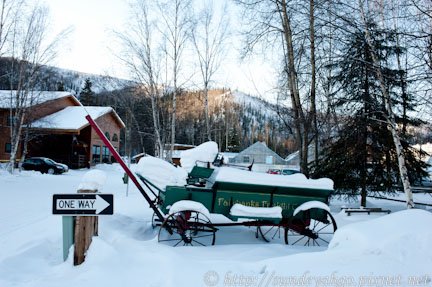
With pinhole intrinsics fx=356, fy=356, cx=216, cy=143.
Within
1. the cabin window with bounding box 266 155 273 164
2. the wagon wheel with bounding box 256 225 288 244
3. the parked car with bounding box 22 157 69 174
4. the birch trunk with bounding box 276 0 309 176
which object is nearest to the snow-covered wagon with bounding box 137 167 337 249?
the wagon wheel with bounding box 256 225 288 244

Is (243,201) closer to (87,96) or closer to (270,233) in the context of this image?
(270,233)

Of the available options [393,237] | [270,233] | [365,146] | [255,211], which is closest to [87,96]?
[365,146]

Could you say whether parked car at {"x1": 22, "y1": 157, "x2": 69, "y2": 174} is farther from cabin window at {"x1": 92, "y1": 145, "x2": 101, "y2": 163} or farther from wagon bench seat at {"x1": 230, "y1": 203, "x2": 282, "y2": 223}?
wagon bench seat at {"x1": 230, "y1": 203, "x2": 282, "y2": 223}

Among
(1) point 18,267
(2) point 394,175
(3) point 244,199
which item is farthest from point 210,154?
(2) point 394,175

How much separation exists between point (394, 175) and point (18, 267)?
12.0 meters

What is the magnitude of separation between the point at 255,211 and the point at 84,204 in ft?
9.53

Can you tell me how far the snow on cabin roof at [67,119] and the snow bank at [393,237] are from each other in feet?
98.2

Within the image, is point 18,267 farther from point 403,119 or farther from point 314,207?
point 403,119

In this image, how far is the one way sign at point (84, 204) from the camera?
466 centimetres

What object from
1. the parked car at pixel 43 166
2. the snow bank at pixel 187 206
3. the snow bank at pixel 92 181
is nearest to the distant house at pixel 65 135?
the parked car at pixel 43 166

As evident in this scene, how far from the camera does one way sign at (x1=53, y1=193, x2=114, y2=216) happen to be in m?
4.66

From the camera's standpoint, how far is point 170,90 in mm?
20234

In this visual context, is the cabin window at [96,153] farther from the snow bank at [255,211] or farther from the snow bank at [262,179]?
the snow bank at [255,211]

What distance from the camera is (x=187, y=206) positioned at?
595 cm
